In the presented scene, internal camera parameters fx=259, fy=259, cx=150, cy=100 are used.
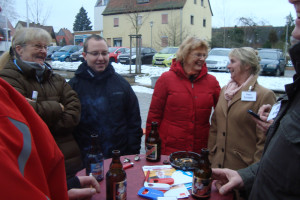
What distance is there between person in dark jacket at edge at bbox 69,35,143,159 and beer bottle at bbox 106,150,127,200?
3.57 feet

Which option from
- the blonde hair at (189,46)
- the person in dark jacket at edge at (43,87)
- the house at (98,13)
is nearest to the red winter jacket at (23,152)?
the person in dark jacket at edge at (43,87)

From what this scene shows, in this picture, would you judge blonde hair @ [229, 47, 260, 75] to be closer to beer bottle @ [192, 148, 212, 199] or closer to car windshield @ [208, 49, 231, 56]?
beer bottle @ [192, 148, 212, 199]

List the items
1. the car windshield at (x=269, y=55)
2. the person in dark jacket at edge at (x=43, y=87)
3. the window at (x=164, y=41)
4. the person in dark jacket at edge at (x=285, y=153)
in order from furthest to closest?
1. the window at (x=164, y=41)
2. the car windshield at (x=269, y=55)
3. the person in dark jacket at edge at (x=43, y=87)
4. the person in dark jacket at edge at (x=285, y=153)

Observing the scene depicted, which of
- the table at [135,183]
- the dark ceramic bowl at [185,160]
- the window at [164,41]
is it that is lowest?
the table at [135,183]

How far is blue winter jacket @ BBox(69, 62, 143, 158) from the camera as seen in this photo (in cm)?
286

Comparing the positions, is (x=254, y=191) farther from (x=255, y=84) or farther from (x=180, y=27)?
(x=180, y=27)

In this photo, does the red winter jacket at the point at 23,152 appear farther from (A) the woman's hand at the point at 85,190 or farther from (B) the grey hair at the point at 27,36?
(B) the grey hair at the point at 27,36

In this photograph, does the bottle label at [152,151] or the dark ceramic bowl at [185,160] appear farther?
the bottle label at [152,151]

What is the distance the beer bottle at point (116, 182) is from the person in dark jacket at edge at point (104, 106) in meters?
1.09

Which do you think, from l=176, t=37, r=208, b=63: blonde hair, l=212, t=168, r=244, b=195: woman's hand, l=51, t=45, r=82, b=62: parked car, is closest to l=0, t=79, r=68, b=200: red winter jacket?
l=212, t=168, r=244, b=195: woman's hand

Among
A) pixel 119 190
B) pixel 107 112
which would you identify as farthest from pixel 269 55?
pixel 119 190

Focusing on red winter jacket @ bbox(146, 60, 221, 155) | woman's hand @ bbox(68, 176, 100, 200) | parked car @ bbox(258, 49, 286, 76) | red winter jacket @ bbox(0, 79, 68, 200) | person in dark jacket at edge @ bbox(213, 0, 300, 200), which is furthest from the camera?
parked car @ bbox(258, 49, 286, 76)

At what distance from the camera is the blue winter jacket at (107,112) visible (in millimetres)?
2863

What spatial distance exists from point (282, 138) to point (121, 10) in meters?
40.0
